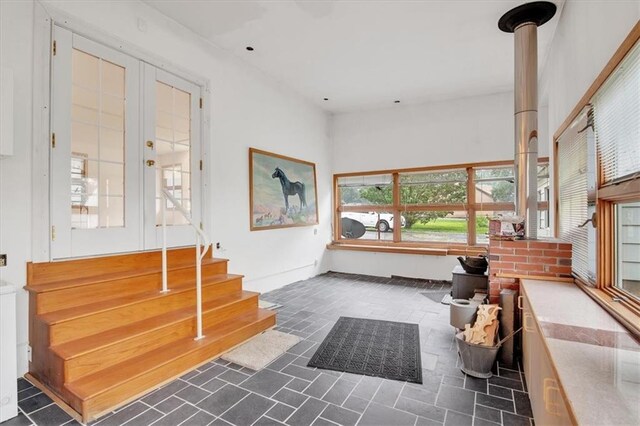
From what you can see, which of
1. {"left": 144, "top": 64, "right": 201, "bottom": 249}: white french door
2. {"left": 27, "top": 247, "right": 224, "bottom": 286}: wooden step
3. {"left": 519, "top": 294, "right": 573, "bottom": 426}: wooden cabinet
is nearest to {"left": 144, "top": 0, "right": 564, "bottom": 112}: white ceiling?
{"left": 144, "top": 64, "right": 201, "bottom": 249}: white french door

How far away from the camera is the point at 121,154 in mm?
3184

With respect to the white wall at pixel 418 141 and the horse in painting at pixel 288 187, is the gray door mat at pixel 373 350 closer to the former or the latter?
the horse in painting at pixel 288 187

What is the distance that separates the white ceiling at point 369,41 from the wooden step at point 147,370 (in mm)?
3381

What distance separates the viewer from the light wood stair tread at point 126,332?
2.18m

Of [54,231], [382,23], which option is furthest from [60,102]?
[382,23]

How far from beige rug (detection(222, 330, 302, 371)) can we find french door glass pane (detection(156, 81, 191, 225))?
1671 millimetres

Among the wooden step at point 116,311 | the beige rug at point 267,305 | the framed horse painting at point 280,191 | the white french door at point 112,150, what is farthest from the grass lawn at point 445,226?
the white french door at point 112,150

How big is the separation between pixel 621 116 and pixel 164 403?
3.40 metres

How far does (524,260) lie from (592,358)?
1686mm

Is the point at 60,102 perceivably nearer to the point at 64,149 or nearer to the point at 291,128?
the point at 64,149

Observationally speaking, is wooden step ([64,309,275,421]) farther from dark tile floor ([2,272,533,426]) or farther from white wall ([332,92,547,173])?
white wall ([332,92,547,173])

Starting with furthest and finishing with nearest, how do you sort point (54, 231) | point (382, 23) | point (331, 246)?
point (331, 246) < point (382, 23) < point (54, 231)

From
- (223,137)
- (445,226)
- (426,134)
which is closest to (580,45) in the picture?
(426,134)

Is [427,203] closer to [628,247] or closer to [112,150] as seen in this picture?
[628,247]
